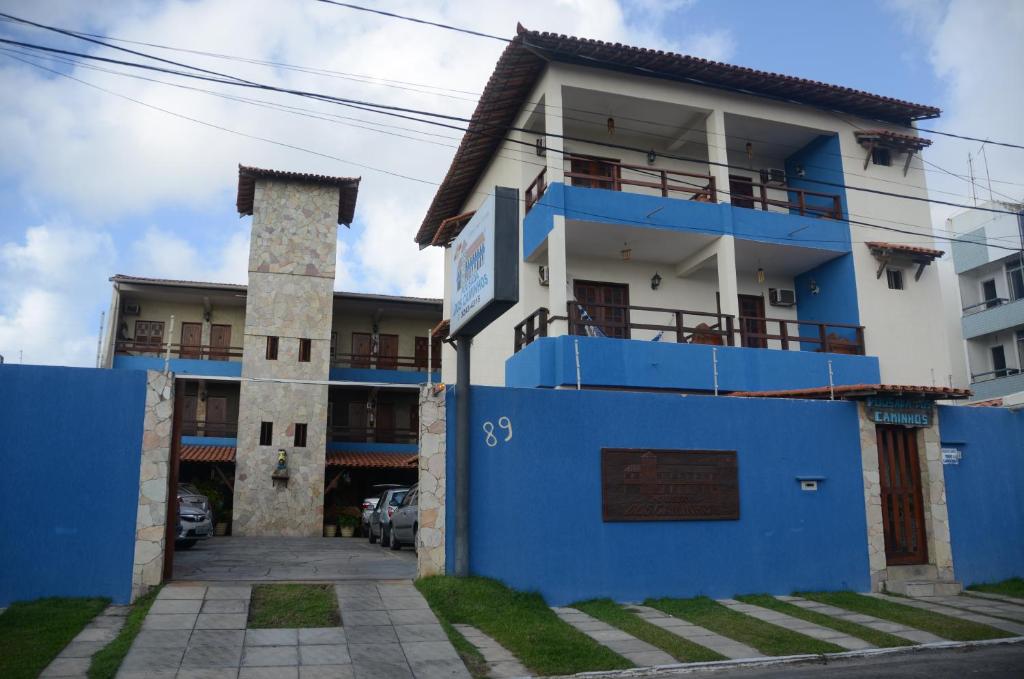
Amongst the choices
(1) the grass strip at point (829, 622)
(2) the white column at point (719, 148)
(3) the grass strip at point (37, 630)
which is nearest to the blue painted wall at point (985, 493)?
(1) the grass strip at point (829, 622)

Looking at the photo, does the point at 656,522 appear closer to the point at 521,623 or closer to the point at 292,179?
the point at 521,623

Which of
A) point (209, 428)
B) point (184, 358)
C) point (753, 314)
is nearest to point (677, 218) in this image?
point (753, 314)

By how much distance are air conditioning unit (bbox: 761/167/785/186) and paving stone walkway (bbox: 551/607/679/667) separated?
13.8 m

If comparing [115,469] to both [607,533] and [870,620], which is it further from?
[870,620]

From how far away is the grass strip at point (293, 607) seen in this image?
888 cm

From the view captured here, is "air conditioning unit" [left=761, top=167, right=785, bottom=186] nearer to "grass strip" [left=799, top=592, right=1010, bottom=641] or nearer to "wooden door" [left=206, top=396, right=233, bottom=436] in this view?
"grass strip" [left=799, top=592, right=1010, bottom=641]

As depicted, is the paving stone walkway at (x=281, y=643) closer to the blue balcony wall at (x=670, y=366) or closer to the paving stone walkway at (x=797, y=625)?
the paving stone walkway at (x=797, y=625)

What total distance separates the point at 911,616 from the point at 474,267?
7.29 meters

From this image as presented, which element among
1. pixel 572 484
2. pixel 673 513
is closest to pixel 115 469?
pixel 572 484

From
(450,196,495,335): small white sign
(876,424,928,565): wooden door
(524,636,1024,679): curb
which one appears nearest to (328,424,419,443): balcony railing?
(450,196,495,335): small white sign

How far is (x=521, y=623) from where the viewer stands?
941 centimetres

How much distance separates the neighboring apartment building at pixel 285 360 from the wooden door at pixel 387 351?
0.27 feet

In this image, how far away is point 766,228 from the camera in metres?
18.8

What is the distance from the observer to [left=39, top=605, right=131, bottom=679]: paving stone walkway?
7.21 metres
